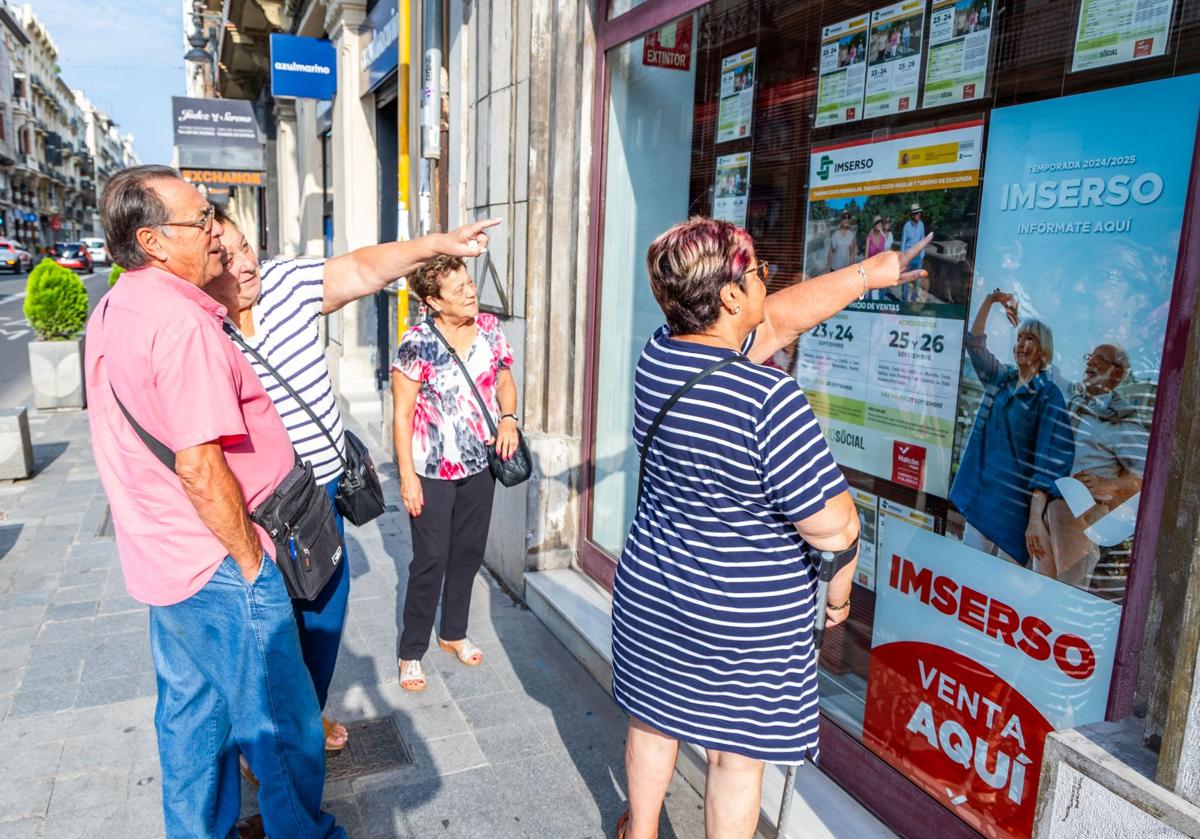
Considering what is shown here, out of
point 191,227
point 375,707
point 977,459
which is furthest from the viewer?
point 375,707

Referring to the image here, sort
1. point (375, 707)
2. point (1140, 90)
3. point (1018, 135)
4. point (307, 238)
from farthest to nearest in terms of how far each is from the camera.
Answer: point (307, 238), point (375, 707), point (1018, 135), point (1140, 90)

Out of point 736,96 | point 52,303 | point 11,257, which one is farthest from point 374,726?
point 11,257

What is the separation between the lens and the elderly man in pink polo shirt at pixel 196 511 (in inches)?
79.7

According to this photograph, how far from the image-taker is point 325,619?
290 centimetres

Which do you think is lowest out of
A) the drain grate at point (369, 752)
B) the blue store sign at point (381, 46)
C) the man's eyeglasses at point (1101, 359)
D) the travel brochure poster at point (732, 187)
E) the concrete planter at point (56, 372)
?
the drain grate at point (369, 752)

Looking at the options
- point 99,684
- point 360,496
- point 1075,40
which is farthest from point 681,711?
point 99,684

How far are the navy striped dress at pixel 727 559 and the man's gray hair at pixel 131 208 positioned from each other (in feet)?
4.14

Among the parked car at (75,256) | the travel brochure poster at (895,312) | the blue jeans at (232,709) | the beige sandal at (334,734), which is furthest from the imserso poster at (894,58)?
the parked car at (75,256)

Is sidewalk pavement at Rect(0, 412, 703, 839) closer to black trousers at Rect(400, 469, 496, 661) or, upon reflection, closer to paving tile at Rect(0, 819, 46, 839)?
paving tile at Rect(0, 819, 46, 839)

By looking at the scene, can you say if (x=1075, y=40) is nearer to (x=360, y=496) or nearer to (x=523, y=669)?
(x=360, y=496)

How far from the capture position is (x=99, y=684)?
371cm

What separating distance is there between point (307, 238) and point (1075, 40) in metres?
12.2

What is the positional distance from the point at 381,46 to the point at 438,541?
6.73 m

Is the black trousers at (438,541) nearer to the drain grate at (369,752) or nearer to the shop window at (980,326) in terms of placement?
the drain grate at (369,752)
